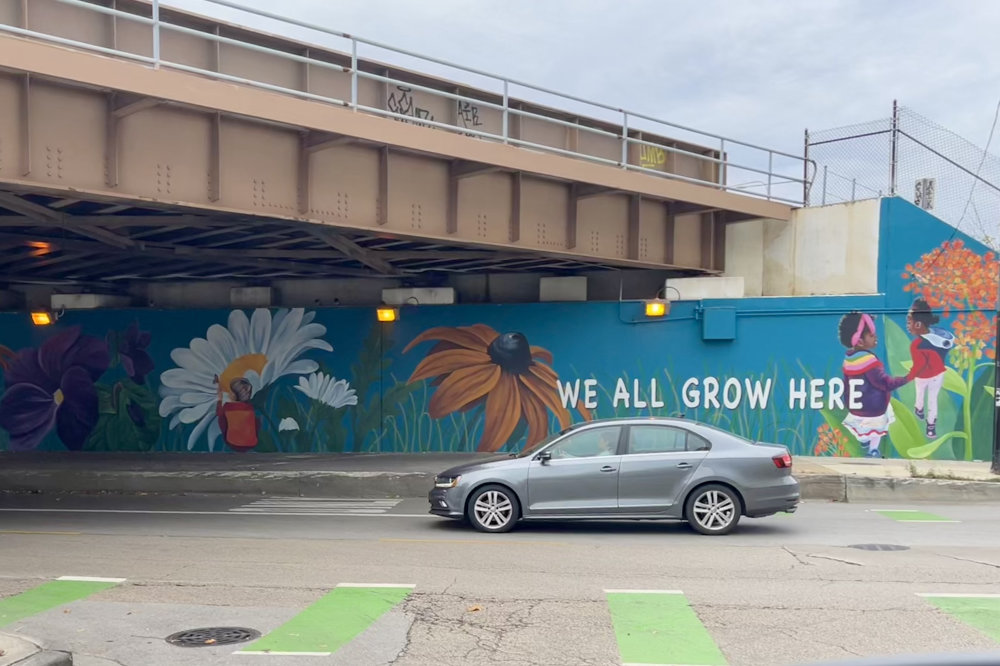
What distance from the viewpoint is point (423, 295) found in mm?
21406

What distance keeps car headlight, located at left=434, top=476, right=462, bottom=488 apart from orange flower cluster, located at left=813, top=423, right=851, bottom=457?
34.1 feet

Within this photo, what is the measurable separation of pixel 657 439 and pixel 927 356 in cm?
992

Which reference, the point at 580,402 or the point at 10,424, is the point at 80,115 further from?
the point at 10,424

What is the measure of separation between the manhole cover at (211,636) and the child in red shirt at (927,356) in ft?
51.2

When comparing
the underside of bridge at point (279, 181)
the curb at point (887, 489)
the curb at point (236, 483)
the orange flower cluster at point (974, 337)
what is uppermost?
the underside of bridge at point (279, 181)

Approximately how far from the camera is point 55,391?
77.7 ft

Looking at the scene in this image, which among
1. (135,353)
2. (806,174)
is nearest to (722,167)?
(806,174)

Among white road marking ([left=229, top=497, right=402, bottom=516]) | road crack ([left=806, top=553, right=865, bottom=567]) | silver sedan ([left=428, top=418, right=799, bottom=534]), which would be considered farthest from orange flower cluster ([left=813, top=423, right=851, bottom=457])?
road crack ([left=806, top=553, right=865, bottom=567])

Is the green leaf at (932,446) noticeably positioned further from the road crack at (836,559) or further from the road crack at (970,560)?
the road crack at (836,559)

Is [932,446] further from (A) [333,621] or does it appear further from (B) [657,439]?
(A) [333,621]

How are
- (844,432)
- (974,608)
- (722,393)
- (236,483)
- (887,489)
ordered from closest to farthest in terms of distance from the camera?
(974,608)
(887,489)
(236,483)
(844,432)
(722,393)

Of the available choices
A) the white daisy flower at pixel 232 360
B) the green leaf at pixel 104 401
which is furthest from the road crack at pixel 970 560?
the green leaf at pixel 104 401

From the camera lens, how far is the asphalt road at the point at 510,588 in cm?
663

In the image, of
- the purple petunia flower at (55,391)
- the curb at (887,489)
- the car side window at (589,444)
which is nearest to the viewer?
the car side window at (589,444)
